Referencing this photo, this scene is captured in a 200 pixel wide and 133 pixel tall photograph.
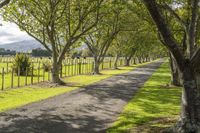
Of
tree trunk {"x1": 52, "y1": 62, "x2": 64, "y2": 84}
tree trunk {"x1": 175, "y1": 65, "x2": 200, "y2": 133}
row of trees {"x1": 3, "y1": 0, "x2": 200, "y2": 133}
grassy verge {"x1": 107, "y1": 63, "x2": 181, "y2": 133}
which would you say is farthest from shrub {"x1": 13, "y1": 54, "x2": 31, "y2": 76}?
tree trunk {"x1": 175, "y1": 65, "x2": 200, "y2": 133}

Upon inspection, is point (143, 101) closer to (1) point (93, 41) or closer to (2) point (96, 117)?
(2) point (96, 117)

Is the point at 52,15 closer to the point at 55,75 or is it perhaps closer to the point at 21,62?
the point at 55,75

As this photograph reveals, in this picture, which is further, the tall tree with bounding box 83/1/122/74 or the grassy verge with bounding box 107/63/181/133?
the tall tree with bounding box 83/1/122/74

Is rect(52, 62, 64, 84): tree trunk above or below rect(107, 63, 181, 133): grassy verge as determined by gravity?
above

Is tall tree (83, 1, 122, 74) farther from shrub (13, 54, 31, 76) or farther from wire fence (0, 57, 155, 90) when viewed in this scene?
shrub (13, 54, 31, 76)

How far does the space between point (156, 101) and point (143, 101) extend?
3.23ft

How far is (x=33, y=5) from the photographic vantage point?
105 feet

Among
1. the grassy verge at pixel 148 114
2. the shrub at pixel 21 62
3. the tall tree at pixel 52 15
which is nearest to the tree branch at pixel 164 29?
the grassy verge at pixel 148 114

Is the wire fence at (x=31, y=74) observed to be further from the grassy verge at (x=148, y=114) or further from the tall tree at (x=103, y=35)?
the grassy verge at (x=148, y=114)

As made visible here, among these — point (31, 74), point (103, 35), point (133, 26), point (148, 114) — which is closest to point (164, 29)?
point (148, 114)

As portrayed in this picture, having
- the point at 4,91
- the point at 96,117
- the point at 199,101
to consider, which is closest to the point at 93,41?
the point at 4,91

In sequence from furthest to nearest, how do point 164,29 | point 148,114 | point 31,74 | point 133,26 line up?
point 133,26 → point 31,74 → point 148,114 → point 164,29

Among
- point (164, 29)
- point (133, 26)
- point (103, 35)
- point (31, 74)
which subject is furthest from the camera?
point (103, 35)

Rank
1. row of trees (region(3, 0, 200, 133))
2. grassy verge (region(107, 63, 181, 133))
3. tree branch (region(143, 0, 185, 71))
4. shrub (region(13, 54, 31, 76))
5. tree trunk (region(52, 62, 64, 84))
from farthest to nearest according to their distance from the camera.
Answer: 1. shrub (region(13, 54, 31, 76))
2. tree trunk (region(52, 62, 64, 84))
3. grassy verge (region(107, 63, 181, 133))
4. row of trees (region(3, 0, 200, 133))
5. tree branch (region(143, 0, 185, 71))
